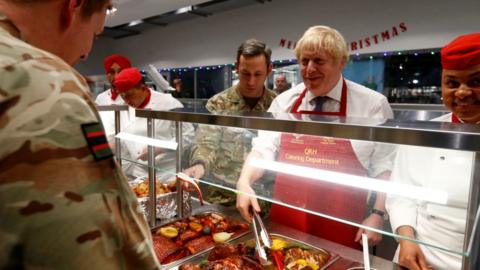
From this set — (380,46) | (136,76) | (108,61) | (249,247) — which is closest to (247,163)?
(249,247)

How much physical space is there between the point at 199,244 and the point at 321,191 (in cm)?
62

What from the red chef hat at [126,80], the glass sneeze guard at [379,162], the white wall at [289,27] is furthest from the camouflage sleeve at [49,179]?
the white wall at [289,27]

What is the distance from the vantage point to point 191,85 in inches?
306

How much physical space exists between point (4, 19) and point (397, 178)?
3.37 ft

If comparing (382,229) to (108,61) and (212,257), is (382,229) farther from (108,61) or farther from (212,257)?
(108,61)

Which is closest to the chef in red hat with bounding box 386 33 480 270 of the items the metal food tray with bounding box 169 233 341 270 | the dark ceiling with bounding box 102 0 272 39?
the metal food tray with bounding box 169 233 341 270

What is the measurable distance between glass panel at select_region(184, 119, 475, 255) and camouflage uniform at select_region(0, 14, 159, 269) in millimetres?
746

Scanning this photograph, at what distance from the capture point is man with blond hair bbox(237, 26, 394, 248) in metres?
1.07

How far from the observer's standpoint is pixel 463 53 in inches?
49.9

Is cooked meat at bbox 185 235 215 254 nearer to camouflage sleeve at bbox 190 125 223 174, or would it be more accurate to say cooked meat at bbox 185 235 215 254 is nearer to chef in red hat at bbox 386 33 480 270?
camouflage sleeve at bbox 190 125 223 174

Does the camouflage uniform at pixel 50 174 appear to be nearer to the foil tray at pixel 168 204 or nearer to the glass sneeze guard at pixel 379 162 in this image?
the glass sneeze guard at pixel 379 162

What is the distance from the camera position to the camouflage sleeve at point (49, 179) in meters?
0.37

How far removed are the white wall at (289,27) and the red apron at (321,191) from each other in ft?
13.0

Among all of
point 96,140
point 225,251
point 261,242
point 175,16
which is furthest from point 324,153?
point 175,16
